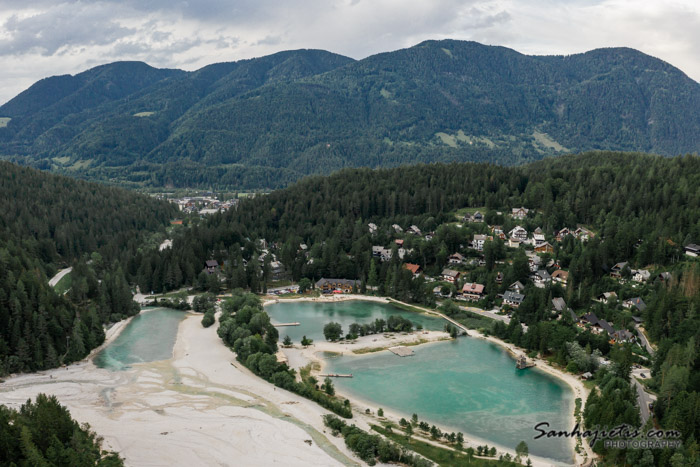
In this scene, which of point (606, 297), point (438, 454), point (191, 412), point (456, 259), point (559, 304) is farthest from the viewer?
point (456, 259)

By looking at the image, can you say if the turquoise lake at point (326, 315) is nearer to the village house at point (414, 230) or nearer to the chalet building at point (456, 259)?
the chalet building at point (456, 259)

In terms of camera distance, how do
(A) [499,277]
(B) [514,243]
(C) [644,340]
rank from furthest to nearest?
(B) [514,243]
(A) [499,277]
(C) [644,340]

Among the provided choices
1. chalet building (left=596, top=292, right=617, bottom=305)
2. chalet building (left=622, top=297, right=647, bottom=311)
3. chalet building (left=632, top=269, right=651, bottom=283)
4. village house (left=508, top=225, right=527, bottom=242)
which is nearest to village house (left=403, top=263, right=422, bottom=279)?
village house (left=508, top=225, right=527, bottom=242)

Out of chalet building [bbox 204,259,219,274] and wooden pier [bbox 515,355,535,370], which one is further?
chalet building [bbox 204,259,219,274]

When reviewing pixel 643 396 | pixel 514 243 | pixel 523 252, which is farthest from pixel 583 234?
pixel 643 396

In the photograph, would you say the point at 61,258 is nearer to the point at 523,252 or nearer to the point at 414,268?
the point at 414,268

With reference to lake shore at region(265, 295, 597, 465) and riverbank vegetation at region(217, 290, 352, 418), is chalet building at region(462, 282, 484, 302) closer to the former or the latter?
lake shore at region(265, 295, 597, 465)

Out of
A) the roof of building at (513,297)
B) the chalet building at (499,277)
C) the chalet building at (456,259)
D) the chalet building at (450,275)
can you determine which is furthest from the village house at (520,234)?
the roof of building at (513,297)
